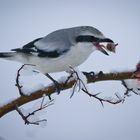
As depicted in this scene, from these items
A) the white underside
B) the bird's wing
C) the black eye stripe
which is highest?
the black eye stripe

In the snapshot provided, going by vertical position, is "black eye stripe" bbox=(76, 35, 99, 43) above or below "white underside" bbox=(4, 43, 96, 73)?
above

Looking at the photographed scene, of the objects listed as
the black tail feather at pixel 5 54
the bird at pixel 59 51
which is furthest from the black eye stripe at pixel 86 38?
the black tail feather at pixel 5 54

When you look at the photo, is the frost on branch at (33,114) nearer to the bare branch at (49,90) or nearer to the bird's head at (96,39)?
the bare branch at (49,90)

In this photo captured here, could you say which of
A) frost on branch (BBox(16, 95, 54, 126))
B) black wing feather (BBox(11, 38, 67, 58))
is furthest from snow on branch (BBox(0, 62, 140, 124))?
black wing feather (BBox(11, 38, 67, 58))

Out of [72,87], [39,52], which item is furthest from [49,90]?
[39,52]

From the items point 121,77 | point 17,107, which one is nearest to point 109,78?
point 121,77

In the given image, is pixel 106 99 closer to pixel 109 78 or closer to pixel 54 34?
pixel 109 78

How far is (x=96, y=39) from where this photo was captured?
41 cm

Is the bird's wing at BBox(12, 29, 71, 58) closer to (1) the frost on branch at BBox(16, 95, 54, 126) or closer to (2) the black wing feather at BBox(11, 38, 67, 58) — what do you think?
(2) the black wing feather at BBox(11, 38, 67, 58)

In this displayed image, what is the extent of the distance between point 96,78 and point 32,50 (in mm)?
143

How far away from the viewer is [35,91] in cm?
34

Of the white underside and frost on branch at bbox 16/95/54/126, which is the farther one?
the white underside

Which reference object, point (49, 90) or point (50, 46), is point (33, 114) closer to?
point (49, 90)

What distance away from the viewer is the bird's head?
40cm
